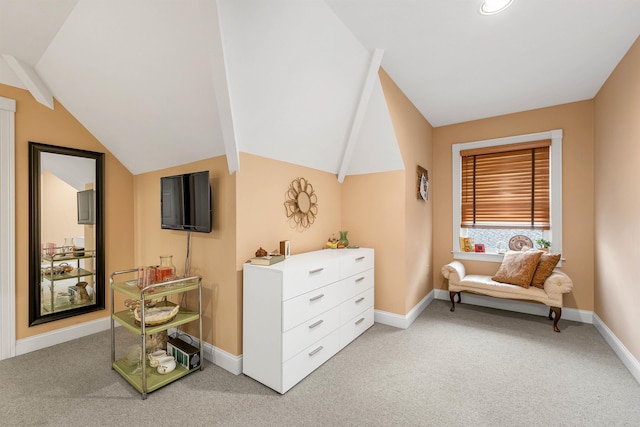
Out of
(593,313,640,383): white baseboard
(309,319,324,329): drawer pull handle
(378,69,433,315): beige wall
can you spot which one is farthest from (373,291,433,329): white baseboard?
(593,313,640,383): white baseboard

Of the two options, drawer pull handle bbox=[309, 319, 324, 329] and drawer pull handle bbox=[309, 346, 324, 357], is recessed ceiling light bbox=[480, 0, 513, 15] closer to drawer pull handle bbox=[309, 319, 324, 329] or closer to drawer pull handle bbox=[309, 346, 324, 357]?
drawer pull handle bbox=[309, 319, 324, 329]

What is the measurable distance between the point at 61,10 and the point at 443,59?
2986 mm

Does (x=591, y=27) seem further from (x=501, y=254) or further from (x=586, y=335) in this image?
(x=586, y=335)

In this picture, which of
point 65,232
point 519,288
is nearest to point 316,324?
point 519,288

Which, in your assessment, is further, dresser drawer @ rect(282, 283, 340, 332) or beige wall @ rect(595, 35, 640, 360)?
beige wall @ rect(595, 35, 640, 360)

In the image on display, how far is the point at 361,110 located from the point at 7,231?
3.48 metres

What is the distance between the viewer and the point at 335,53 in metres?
2.25

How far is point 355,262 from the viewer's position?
111 inches

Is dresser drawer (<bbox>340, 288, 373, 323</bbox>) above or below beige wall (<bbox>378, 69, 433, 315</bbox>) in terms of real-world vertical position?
below

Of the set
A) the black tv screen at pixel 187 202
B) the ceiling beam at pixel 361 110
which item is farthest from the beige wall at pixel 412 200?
the black tv screen at pixel 187 202

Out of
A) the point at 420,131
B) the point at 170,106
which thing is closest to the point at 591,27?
the point at 420,131

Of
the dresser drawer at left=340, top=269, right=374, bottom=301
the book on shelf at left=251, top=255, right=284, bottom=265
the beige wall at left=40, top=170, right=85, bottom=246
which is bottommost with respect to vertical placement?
the dresser drawer at left=340, top=269, right=374, bottom=301

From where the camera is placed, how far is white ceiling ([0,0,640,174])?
1.72m

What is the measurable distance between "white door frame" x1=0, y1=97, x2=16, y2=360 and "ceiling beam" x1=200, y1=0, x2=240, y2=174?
2044mm
